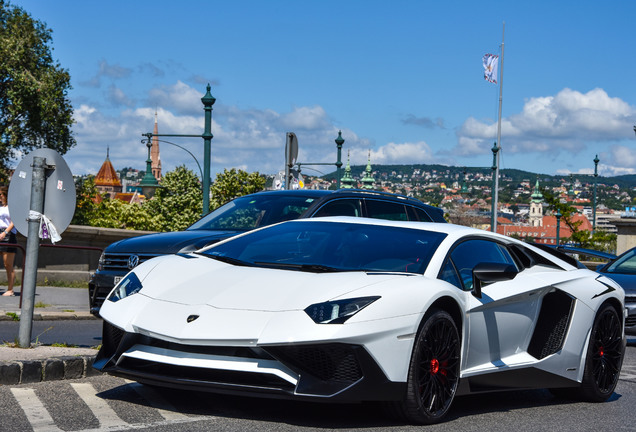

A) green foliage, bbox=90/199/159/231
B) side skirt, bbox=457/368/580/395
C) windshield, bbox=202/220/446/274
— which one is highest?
A: windshield, bbox=202/220/446/274

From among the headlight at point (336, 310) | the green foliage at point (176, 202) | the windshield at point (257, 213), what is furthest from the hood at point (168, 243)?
the green foliage at point (176, 202)

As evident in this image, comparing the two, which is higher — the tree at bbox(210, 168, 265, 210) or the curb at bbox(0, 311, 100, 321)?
the tree at bbox(210, 168, 265, 210)

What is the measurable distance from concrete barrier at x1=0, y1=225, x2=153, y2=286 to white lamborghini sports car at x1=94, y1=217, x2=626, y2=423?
40.6 feet

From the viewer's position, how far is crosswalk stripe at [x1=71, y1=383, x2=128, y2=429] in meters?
4.98

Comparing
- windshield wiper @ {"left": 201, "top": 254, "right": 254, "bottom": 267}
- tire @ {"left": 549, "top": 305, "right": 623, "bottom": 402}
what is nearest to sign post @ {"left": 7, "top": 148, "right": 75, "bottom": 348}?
windshield wiper @ {"left": 201, "top": 254, "right": 254, "bottom": 267}

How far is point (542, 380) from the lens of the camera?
6445 mm

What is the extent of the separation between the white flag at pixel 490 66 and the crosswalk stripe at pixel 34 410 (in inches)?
2083

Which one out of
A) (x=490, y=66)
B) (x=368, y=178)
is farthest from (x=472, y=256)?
(x=368, y=178)

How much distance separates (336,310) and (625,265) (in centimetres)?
973

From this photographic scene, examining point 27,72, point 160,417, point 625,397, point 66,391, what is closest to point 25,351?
point 66,391

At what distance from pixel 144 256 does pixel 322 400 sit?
479cm

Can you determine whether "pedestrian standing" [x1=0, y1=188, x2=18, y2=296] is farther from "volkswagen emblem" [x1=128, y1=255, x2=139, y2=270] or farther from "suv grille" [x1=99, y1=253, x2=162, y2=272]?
"volkswagen emblem" [x1=128, y1=255, x2=139, y2=270]

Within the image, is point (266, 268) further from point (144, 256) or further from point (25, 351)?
point (144, 256)

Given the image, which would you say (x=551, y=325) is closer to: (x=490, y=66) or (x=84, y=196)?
(x=84, y=196)
